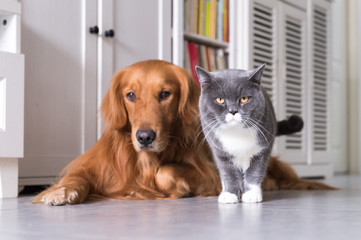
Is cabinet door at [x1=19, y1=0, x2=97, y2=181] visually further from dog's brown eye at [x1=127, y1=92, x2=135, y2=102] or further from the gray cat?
the gray cat

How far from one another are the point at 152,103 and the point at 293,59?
2373 millimetres

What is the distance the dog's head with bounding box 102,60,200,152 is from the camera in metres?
1.68

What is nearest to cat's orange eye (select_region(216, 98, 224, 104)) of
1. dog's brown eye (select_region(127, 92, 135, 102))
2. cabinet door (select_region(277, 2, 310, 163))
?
dog's brown eye (select_region(127, 92, 135, 102))

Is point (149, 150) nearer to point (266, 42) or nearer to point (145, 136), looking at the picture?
point (145, 136)

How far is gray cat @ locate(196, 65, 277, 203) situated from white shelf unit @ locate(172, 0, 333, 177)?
139 cm

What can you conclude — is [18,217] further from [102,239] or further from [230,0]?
[230,0]

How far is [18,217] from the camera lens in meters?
1.27

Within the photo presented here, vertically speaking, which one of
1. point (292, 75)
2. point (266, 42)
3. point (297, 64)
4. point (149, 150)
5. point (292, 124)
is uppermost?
point (266, 42)

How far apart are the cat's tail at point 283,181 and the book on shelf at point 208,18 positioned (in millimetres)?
1098

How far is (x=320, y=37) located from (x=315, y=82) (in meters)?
0.42

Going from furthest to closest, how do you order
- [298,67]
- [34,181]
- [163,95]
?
[298,67]
[34,181]
[163,95]

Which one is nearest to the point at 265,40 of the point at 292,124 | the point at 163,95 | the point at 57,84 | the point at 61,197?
the point at 292,124

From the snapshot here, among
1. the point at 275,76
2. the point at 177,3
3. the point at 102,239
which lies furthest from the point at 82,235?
the point at 275,76

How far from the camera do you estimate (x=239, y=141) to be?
4.95 ft
